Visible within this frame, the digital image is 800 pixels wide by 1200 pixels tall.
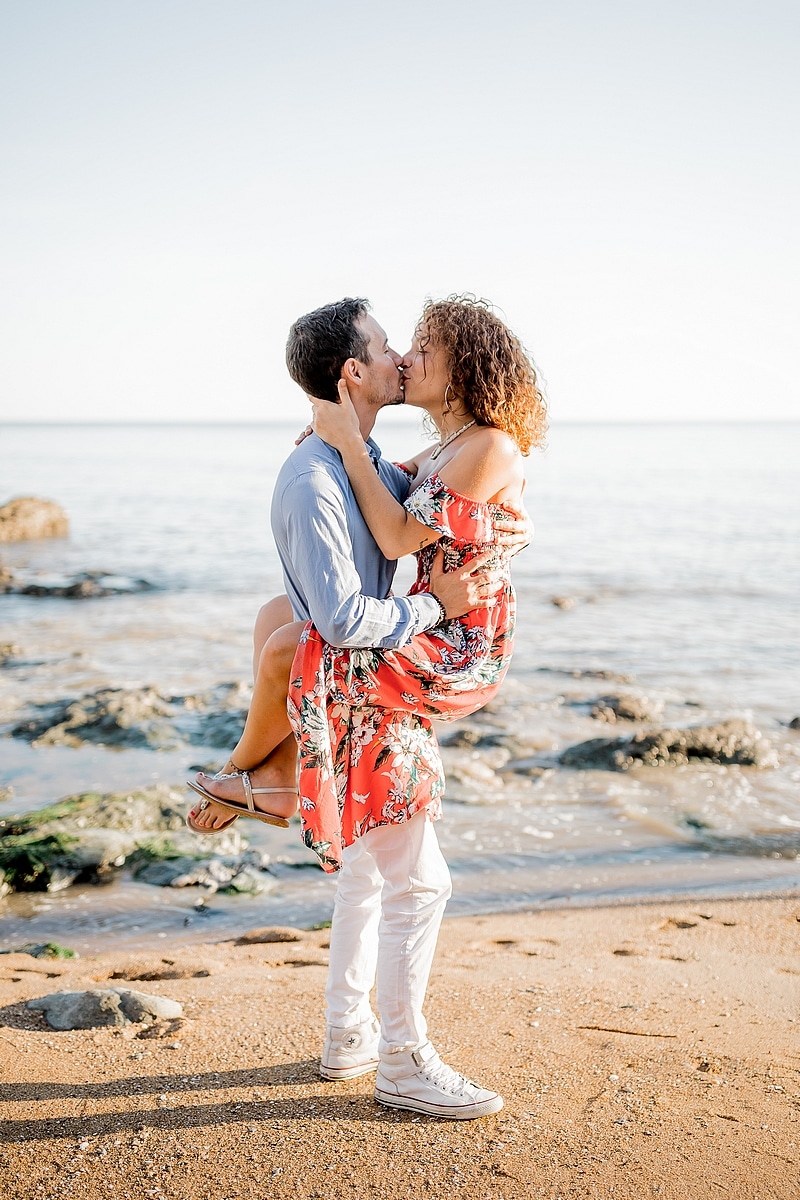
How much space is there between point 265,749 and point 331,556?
0.89m

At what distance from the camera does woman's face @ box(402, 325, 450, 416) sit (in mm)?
3318

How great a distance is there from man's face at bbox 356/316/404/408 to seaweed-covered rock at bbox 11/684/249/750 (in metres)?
6.25

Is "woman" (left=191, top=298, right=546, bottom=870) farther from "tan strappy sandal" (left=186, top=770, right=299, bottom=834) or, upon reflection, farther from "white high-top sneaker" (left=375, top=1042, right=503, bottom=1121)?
"white high-top sneaker" (left=375, top=1042, right=503, bottom=1121)

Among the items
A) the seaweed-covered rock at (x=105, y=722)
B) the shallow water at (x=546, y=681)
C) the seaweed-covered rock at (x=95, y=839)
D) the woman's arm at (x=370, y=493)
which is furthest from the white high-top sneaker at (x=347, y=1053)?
the seaweed-covered rock at (x=105, y=722)

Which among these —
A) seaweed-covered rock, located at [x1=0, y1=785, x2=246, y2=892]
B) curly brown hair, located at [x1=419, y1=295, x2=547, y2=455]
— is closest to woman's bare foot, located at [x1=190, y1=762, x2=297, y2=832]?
curly brown hair, located at [x1=419, y1=295, x2=547, y2=455]

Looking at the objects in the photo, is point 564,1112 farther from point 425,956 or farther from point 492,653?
point 492,653

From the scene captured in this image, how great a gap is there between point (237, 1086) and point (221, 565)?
18.7 metres

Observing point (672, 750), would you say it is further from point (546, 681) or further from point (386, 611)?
point (386, 611)

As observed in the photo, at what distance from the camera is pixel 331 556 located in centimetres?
293

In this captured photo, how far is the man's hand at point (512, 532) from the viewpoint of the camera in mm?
3275

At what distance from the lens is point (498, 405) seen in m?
3.28

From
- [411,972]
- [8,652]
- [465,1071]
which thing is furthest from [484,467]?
[8,652]

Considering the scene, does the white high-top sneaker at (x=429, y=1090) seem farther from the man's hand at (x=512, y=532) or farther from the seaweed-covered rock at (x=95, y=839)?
the seaweed-covered rock at (x=95, y=839)

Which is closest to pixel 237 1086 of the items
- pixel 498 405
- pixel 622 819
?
pixel 498 405
